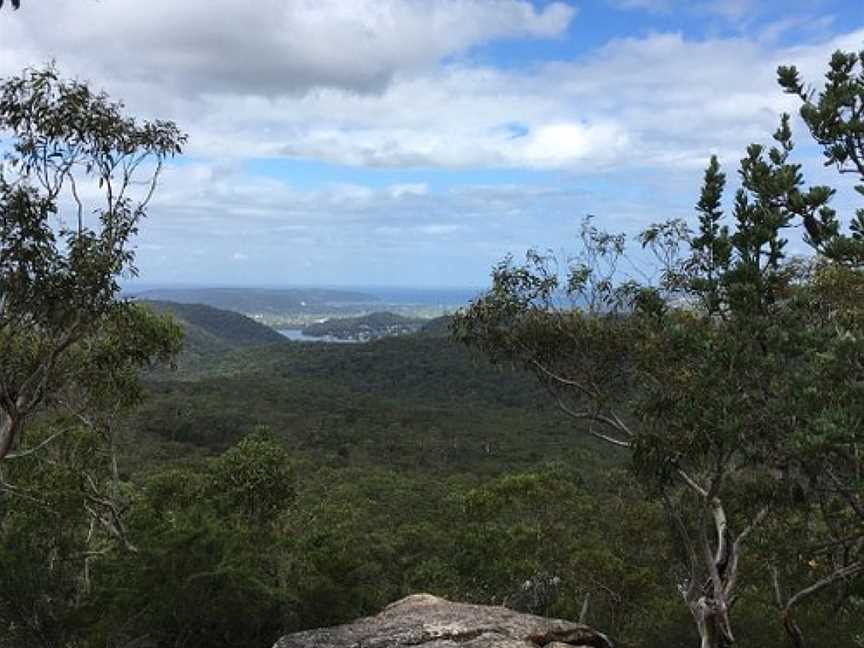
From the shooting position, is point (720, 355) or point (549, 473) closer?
point (720, 355)

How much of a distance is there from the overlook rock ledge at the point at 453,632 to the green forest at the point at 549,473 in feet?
8.78

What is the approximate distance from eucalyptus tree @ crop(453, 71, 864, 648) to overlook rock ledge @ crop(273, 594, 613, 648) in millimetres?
2671

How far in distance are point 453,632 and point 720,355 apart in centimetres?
535

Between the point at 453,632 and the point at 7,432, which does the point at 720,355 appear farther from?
the point at 7,432

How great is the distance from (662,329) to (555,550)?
17019mm

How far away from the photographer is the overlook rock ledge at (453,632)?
10.5 meters

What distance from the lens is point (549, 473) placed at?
26734 millimetres

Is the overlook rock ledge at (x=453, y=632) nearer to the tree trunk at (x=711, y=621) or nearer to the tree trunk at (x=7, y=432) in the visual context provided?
the tree trunk at (x=711, y=621)

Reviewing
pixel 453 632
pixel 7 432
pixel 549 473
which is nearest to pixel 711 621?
pixel 453 632

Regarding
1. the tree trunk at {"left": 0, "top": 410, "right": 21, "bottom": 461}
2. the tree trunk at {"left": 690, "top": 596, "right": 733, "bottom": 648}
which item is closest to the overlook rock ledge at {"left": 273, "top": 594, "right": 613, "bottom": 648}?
the tree trunk at {"left": 690, "top": 596, "right": 733, "bottom": 648}

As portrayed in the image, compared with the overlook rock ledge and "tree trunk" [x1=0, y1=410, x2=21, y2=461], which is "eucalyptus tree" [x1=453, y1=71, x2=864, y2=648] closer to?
the overlook rock ledge

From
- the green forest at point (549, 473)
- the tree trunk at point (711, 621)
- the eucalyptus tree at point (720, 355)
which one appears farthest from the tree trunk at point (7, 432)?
the tree trunk at point (711, 621)

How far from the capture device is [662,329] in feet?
32.2

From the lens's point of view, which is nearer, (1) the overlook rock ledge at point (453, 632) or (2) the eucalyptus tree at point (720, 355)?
(2) the eucalyptus tree at point (720, 355)
